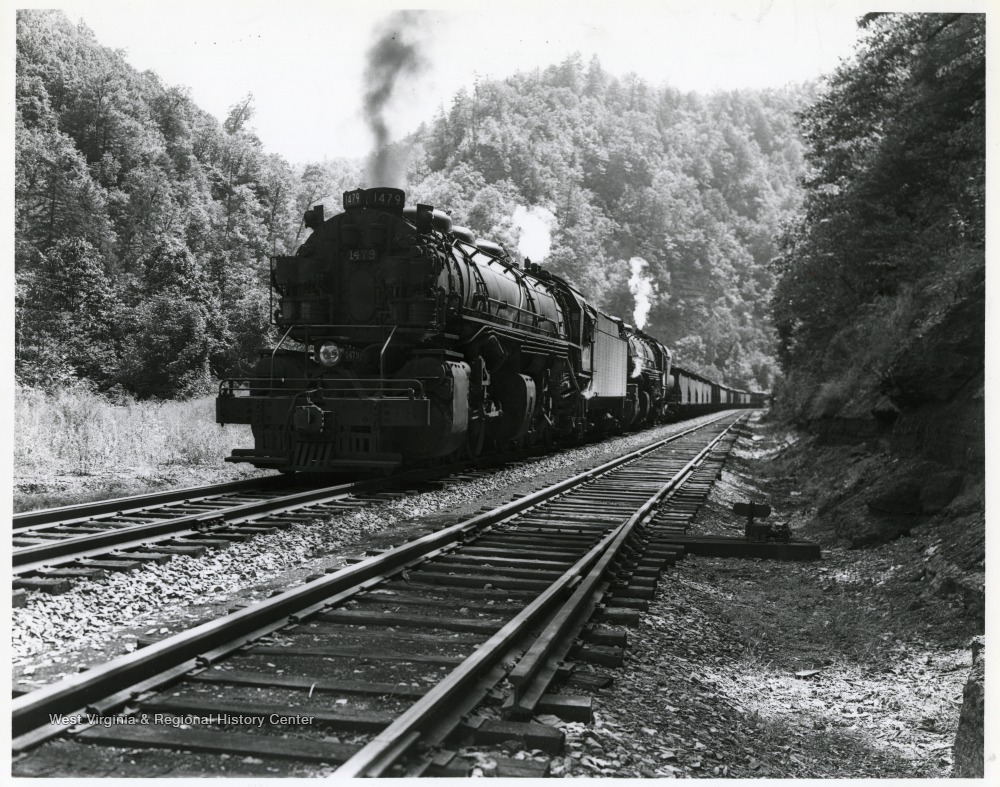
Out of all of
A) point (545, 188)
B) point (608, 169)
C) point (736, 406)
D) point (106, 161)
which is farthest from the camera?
point (736, 406)

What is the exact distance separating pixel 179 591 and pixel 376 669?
203cm

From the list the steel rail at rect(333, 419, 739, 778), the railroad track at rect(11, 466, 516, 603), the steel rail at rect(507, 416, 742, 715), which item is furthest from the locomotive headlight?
the steel rail at rect(333, 419, 739, 778)

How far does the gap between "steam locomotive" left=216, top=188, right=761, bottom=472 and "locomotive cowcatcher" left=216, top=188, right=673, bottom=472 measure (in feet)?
0.06

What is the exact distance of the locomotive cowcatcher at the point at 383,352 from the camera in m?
10.0

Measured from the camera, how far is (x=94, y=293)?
24.0 metres

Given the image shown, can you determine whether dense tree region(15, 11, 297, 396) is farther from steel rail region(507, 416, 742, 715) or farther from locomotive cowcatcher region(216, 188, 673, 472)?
steel rail region(507, 416, 742, 715)

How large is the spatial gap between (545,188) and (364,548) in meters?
30.2

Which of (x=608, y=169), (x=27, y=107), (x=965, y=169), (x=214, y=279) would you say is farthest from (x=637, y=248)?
(x=965, y=169)

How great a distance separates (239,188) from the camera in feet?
131

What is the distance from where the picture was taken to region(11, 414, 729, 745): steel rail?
305 centimetres

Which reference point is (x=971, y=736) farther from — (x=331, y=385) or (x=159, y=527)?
(x=331, y=385)

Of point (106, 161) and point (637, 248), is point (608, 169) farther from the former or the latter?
Result: point (106, 161)

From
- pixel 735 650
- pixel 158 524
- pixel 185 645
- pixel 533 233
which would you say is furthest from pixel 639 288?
pixel 185 645

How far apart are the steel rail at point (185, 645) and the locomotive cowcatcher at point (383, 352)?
3476 millimetres
